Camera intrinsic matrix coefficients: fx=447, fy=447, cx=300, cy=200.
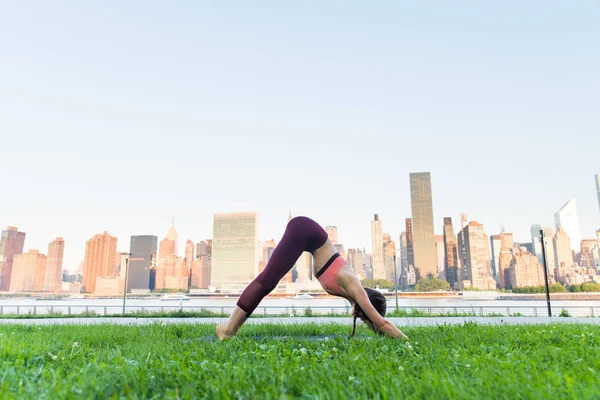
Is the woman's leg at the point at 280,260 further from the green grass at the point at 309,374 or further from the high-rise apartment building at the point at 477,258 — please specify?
the high-rise apartment building at the point at 477,258

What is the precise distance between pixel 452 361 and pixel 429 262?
14575 cm

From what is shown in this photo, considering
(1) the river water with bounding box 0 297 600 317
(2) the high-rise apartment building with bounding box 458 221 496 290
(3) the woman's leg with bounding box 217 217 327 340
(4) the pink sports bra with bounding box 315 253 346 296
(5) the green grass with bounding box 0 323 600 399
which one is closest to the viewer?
(5) the green grass with bounding box 0 323 600 399

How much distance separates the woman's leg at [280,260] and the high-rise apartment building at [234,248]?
133 meters

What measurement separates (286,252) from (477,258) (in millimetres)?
138532

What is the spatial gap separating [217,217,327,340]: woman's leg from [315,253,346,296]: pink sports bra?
32 cm

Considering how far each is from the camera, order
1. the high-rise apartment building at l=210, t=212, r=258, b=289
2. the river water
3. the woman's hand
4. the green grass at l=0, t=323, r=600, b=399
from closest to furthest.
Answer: the green grass at l=0, t=323, r=600, b=399, the woman's hand, the river water, the high-rise apartment building at l=210, t=212, r=258, b=289

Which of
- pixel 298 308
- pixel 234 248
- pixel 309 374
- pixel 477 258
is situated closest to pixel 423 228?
pixel 477 258

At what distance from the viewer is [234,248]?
148750 millimetres

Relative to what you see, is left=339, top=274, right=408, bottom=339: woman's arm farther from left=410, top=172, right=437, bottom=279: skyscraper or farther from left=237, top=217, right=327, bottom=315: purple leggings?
left=410, top=172, right=437, bottom=279: skyscraper

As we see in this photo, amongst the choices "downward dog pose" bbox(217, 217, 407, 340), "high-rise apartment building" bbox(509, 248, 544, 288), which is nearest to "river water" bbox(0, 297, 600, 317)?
"downward dog pose" bbox(217, 217, 407, 340)

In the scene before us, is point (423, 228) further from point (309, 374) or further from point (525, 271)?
point (309, 374)

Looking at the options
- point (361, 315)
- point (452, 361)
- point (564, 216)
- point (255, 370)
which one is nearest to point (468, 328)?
point (361, 315)

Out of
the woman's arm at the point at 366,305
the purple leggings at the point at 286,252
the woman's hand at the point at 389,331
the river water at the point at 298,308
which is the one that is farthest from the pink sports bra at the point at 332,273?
the river water at the point at 298,308

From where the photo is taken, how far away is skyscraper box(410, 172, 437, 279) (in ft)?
464
